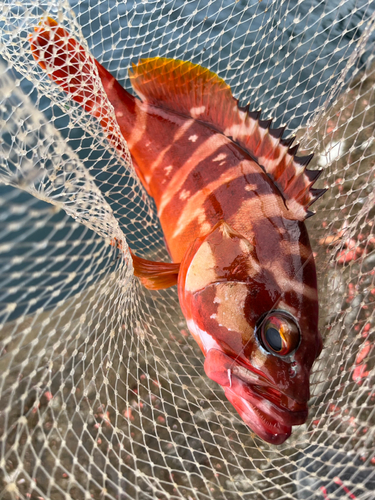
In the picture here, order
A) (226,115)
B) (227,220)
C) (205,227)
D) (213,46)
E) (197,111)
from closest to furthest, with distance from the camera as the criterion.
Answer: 1. (227,220)
2. (205,227)
3. (226,115)
4. (197,111)
5. (213,46)

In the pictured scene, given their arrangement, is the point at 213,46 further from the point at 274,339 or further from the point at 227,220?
the point at 274,339

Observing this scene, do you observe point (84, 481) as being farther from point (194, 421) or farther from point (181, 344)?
point (181, 344)

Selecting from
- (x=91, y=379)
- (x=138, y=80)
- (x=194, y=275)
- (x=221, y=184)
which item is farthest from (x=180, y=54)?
(x=91, y=379)

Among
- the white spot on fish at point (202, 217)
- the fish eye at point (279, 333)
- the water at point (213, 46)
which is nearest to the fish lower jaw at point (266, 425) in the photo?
the fish eye at point (279, 333)

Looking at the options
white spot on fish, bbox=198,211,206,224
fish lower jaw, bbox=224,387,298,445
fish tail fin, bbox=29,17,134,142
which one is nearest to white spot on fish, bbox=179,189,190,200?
white spot on fish, bbox=198,211,206,224

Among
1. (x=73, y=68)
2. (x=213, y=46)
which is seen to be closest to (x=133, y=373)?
(x=73, y=68)

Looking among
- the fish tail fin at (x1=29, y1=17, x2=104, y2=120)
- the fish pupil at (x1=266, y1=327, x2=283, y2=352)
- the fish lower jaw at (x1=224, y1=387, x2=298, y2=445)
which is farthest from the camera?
the fish tail fin at (x1=29, y1=17, x2=104, y2=120)

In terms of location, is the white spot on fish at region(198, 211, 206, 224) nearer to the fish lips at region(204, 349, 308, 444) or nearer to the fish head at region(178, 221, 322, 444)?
the fish head at region(178, 221, 322, 444)

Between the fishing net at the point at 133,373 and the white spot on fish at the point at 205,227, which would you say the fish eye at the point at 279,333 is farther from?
the white spot on fish at the point at 205,227
